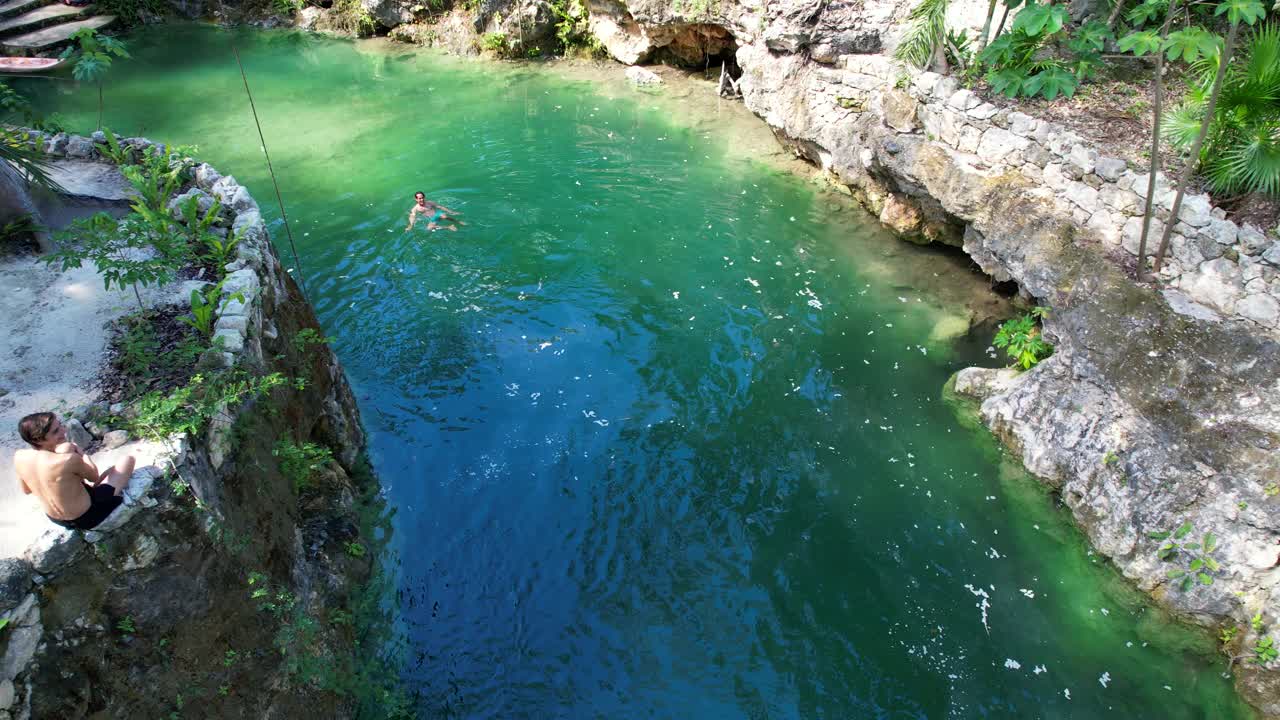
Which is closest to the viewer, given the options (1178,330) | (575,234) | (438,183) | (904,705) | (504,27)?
(904,705)

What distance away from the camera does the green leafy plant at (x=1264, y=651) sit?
668 cm

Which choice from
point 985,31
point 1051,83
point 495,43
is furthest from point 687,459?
point 495,43

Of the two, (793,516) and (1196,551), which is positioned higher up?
(1196,551)

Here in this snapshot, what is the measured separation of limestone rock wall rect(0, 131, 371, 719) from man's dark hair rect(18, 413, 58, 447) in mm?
578

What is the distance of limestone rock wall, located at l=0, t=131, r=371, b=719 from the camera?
438cm

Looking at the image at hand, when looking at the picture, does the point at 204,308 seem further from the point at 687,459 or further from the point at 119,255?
the point at 687,459

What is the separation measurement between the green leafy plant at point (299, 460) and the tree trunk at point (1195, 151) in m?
9.66

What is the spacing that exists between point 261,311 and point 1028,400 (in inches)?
360

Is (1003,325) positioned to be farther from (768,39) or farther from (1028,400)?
(768,39)

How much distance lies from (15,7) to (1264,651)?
31.4 meters

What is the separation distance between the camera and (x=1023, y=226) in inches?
396

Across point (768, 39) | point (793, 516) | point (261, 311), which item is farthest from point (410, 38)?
point (793, 516)

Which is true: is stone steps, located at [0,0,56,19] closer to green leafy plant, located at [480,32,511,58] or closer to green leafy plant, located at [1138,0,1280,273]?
green leafy plant, located at [480,32,511,58]

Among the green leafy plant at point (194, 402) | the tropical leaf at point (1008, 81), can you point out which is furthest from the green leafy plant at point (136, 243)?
the tropical leaf at point (1008, 81)
